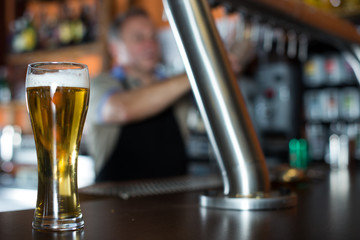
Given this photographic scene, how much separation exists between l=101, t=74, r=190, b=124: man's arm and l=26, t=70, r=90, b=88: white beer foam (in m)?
1.15

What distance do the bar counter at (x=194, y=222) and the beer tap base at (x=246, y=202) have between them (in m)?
0.01

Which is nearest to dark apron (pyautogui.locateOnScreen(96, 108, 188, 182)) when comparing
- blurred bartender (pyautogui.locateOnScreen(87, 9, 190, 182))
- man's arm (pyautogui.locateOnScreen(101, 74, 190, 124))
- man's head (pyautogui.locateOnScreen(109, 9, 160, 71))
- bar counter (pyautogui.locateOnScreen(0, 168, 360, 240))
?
blurred bartender (pyautogui.locateOnScreen(87, 9, 190, 182))

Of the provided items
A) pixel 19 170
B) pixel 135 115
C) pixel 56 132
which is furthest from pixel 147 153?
pixel 19 170

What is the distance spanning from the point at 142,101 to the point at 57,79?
129 centimetres

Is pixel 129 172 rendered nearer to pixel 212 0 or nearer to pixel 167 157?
pixel 167 157

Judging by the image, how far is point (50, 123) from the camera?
425 mm

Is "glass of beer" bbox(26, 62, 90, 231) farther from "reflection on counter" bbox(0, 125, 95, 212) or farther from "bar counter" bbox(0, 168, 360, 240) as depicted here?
"reflection on counter" bbox(0, 125, 95, 212)

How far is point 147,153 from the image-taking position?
1.95 m

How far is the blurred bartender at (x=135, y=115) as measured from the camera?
1731 mm

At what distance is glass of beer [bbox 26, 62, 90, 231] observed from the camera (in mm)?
424

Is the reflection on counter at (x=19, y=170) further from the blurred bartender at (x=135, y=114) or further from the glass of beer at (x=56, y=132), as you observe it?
the glass of beer at (x=56, y=132)

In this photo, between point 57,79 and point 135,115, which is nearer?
point 57,79

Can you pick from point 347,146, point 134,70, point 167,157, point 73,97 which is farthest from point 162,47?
point 73,97

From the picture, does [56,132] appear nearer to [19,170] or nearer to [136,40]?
[136,40]
